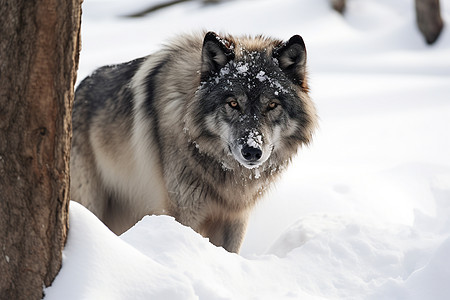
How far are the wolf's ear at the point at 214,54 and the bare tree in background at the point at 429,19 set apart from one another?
27.3 ft

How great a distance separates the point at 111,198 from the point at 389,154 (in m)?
3.42

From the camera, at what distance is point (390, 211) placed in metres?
4.64

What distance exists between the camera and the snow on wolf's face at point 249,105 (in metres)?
3.18

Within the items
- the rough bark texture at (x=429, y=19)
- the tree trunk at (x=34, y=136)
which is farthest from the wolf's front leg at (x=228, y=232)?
the rough bark texture at (x=429, y=19)

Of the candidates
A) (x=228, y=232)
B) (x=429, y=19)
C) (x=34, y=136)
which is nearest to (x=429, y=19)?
(x=429, y=19)

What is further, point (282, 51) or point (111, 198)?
point (111, 198)

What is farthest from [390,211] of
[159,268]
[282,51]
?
[159,268]

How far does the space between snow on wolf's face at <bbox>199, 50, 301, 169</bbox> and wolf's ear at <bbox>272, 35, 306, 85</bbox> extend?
1.9 inches

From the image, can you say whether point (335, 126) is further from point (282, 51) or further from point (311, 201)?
point (282, 51)

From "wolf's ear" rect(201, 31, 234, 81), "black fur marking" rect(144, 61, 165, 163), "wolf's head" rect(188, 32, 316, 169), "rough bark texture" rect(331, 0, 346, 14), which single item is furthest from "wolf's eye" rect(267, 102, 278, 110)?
"rough bark texture" rect(331, 0, 346, 14)

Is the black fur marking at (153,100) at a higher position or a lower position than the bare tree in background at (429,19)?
higher

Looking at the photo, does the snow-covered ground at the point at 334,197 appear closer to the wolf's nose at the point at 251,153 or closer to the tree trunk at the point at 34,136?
the tree trunk at the point at 34,136

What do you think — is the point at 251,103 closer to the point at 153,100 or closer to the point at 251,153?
the point at 251,153

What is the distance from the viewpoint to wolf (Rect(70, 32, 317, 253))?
10.7ft
